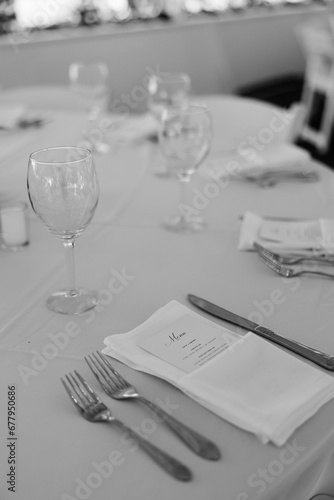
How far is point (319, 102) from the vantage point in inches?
171

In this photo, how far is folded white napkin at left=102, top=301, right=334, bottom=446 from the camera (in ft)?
2.31

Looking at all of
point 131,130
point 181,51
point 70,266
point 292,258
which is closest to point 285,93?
point 181,51

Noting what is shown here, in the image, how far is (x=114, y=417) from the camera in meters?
0.72

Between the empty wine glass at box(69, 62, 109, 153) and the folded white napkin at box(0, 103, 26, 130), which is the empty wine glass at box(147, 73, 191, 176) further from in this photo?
the folded white napkin at box(0, 103, 26, 130)

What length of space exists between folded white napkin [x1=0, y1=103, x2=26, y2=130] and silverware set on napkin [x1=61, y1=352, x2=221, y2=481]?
4.18 feet

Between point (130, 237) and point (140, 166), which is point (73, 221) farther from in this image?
point (140, 166)

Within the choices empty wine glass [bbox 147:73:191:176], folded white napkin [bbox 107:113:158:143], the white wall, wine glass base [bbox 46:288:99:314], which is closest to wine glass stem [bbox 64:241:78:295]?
wine glass base [bbox 46:288:99:314]

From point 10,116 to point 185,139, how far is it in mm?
921

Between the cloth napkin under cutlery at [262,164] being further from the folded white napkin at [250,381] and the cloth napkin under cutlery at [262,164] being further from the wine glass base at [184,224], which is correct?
the folded white napkin at [250,381]

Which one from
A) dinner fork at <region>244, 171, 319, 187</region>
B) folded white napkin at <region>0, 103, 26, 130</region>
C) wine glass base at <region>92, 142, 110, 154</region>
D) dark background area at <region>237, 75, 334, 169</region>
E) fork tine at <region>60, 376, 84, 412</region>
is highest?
fork tine at <region>60, 376, 84, 412</region>

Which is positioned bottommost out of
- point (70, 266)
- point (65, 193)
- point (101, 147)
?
point (101, 147)

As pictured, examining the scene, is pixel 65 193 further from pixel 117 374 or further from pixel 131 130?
pixel 131 130

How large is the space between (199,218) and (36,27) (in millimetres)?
2832

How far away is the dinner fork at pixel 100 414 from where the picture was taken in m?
0.64
